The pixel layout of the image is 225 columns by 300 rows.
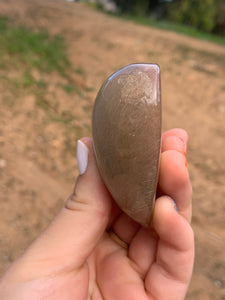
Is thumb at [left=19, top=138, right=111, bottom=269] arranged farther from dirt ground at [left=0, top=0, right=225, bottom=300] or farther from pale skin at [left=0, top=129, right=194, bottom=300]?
dirt ground at [left=0, top=0, right=225, bottom=300]

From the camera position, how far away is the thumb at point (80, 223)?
1192mm

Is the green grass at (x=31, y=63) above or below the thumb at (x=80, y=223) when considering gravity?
below

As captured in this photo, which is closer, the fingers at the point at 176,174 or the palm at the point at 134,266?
the fingers at the point at 176,174

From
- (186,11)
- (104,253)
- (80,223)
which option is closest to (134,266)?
(104,253)

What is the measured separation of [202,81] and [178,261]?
14.7ft

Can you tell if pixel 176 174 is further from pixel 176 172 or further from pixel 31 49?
pixel 31 49

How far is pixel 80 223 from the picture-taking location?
4.10 feet

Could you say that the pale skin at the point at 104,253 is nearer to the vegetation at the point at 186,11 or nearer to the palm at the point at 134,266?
the palm at the point at 134,266

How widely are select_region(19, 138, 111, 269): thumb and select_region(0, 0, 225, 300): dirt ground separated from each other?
39.2 inches

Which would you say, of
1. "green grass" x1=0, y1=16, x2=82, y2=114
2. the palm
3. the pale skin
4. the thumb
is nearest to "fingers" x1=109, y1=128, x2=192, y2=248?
the pale skin

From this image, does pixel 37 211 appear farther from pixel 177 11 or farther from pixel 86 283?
pixel 177 11

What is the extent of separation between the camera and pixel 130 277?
1.34m

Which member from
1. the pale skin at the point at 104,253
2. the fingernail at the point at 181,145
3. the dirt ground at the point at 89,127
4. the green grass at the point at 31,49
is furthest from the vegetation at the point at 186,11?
the pale skin at the point at 104,253

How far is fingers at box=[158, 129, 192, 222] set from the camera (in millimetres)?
1173
